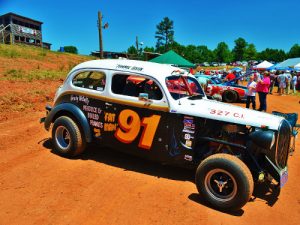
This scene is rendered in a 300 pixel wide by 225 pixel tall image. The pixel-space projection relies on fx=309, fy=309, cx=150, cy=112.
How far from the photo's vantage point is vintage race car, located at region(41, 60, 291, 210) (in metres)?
4.71

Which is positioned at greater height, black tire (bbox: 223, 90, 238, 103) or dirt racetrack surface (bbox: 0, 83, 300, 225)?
black tire (bbox: 223, 90, 238, 103)

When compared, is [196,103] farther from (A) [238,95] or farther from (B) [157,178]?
(A) [238,95]

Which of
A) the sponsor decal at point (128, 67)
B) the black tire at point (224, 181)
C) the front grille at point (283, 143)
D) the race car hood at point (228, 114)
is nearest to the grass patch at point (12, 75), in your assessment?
the sponsor decal at point (128, 67)

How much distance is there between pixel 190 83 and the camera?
6336 millimetres

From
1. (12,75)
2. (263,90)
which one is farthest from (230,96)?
(12,75)

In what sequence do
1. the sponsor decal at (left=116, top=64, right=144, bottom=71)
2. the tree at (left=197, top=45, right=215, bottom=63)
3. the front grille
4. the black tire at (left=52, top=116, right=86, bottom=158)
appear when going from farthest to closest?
the tree at (left=197, top=45, right=215, bottom=63) → the black tire at (left=52, top=116, right=86, bottom=158) → the sponsor decal at (left=116, top=64, right=144, bottom=71) → the front grille

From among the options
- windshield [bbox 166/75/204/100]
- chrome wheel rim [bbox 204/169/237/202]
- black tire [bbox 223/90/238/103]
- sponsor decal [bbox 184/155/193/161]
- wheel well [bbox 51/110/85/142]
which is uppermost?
windshield [bbox 166/75/204/100]

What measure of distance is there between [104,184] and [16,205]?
1.43m

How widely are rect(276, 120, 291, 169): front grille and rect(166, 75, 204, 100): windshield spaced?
1.80 metres

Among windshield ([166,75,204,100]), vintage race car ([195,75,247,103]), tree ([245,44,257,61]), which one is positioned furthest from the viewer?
tree ([245,44,257,61])

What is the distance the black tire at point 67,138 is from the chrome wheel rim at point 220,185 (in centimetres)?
281

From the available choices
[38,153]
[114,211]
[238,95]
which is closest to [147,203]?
[114,211]

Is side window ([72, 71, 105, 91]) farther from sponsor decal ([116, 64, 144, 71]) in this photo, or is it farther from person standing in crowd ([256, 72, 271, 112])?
person standing in crowd ([256, 72, 271, 112])

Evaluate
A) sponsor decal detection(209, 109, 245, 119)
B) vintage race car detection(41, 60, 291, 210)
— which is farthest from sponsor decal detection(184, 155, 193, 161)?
sponsor decal detection(209, 109, 245, 119)
